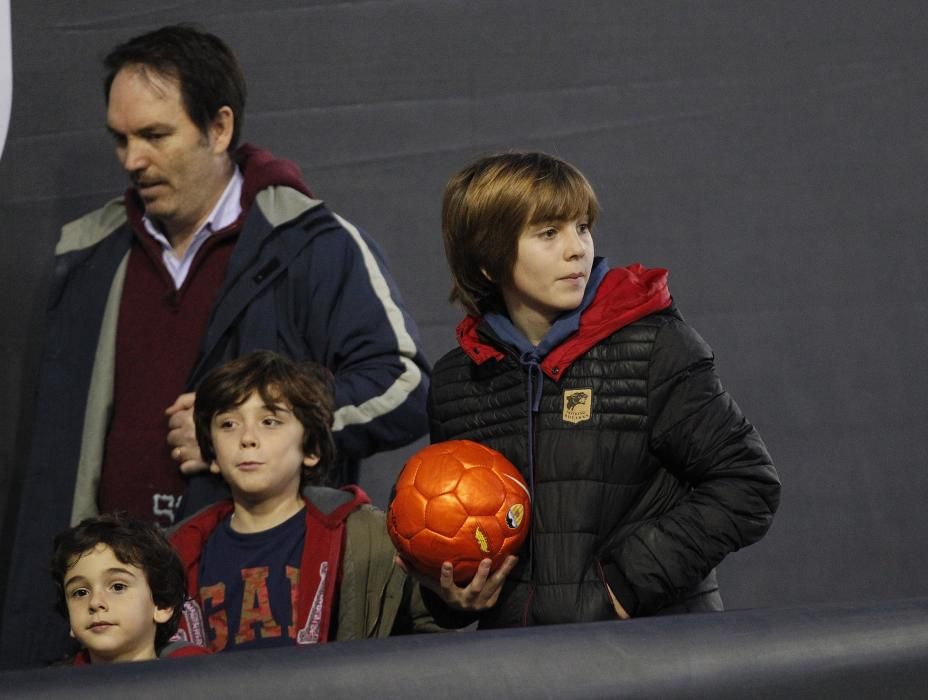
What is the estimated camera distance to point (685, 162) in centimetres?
502

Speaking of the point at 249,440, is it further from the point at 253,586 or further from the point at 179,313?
the point at 179,313

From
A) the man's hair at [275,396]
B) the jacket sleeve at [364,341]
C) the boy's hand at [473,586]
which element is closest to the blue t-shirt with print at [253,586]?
the man's hair at [275,396]

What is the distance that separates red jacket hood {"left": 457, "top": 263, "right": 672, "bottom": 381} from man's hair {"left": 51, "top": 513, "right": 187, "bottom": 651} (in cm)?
81

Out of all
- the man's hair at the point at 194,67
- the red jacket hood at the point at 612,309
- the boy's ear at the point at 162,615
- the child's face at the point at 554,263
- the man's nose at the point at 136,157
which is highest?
the man's hair at the point at 194,67

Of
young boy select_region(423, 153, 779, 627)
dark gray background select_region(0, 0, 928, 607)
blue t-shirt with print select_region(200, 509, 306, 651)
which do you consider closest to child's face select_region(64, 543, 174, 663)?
blue t-shirt with print select_region(200, 509, 306, 651)

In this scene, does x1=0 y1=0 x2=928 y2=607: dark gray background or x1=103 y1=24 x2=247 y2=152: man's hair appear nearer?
x1=103 y1=24 x2=247 y2=152: man's hair

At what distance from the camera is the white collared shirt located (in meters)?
4.06

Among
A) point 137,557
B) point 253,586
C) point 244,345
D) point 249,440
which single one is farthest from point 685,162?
point 137,557

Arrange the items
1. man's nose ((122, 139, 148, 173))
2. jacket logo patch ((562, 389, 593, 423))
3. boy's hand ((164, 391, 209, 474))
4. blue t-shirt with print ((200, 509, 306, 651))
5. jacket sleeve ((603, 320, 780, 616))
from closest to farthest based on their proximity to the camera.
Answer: jacket sleeve ((603, 320, 780, 616)) → jacket logo patch ((562, 389, 593, 423)) → blue t-shirt with print ((200, 509, 306, 651)) → boy's hand ((164, 391, 209, 474)) → man's nose ((122, 139, 148, 173))

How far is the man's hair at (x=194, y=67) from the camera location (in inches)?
162

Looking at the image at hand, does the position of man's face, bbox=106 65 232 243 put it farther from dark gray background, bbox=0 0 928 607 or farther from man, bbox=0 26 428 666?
dark gray background, bbox=0 0 928 607

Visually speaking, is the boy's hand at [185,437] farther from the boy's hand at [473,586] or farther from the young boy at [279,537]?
the boy's hand at [473,586]

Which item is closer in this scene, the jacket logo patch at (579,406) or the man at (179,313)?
the jacket logo patch at (579,406)

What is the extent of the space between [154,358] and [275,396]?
2.38 feet
